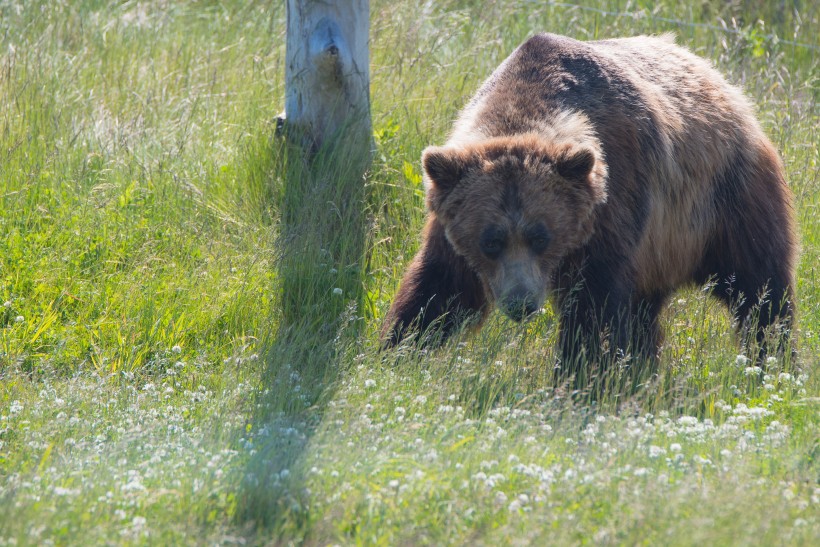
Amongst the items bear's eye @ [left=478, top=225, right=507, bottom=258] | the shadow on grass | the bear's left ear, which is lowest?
the shadow on grass

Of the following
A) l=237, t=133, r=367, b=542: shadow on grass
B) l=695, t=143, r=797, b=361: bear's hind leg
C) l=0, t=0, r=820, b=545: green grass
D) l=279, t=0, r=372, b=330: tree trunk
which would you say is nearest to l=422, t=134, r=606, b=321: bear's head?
l=0, t=0, r=820, b=545: green grass

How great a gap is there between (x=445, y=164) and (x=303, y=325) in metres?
1.41

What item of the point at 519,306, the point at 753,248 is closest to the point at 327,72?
the point at 519,306

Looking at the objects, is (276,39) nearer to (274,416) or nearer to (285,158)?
(285,158)

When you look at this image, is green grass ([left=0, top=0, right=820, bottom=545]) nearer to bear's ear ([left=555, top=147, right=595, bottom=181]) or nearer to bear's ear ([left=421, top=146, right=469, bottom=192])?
bear's ear ([left=421, top=146, right=469, bottom=192])

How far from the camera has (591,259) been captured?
17.1ft

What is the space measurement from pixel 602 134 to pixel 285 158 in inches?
93.5

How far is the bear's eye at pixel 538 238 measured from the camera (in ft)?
16.5

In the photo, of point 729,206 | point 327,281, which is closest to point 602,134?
point 729,206

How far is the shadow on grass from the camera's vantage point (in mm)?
3426

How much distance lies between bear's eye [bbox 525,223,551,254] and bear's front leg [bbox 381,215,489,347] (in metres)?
0.40

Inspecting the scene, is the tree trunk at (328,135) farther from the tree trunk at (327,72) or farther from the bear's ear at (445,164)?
the bear's ear at (445,164)

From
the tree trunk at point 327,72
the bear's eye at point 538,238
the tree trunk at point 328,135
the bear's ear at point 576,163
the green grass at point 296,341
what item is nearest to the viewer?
the green grass at point 296,341

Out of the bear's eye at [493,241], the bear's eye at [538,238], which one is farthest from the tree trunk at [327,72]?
the bear's eye at [538,238]
